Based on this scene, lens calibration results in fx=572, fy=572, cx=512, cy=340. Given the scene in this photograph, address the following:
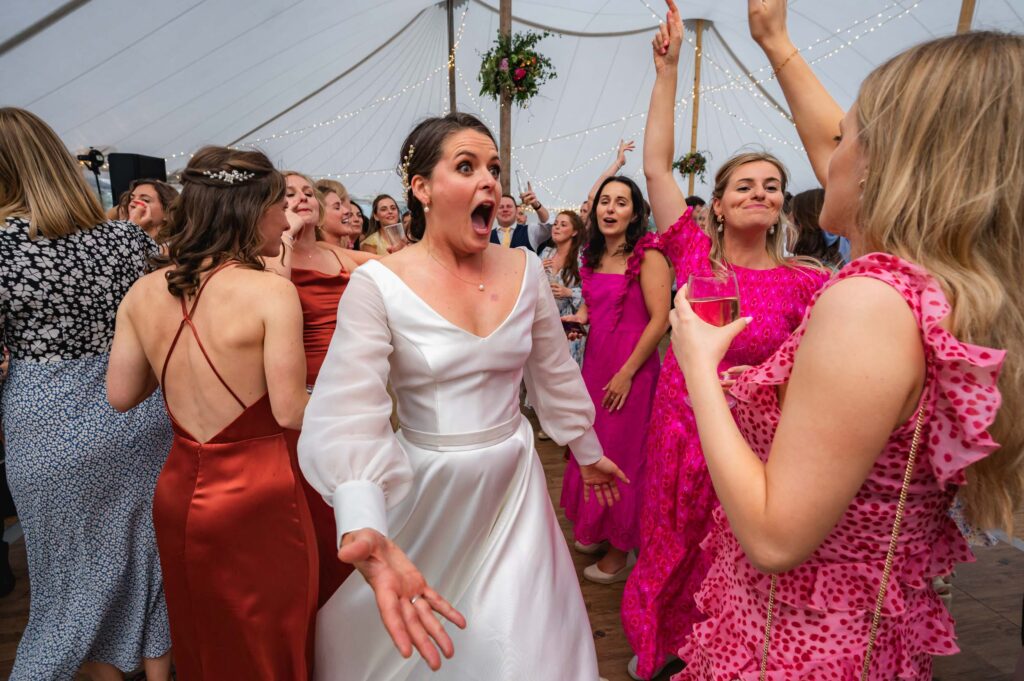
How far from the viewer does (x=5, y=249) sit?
173 cm

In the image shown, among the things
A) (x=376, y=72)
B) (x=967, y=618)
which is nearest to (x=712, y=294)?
(x=967, y=618)

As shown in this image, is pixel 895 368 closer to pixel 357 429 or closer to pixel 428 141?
pixel 357 429

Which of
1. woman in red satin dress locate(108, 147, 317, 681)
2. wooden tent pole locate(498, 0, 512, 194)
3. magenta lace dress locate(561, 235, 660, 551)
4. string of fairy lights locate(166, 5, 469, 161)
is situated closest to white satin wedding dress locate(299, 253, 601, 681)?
woman in red satin dress locate(108, 147, 317, 681)

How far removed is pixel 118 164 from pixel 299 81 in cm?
473

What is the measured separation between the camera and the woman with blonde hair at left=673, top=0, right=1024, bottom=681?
0.72 metres

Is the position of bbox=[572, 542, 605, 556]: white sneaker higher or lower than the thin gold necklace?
lower

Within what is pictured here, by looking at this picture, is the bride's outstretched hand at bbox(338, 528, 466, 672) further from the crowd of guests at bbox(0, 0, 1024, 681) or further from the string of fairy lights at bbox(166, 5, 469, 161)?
the string of fairy lights at bbox(166, 5, 469, 161)

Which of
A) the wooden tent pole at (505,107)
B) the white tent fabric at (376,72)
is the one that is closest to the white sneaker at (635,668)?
→ the white tent fabric at (376,72)

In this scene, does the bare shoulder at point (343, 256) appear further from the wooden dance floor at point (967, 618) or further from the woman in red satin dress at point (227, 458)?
the wooden dance floor at point (967, 618)

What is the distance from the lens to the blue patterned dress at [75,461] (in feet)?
5.93

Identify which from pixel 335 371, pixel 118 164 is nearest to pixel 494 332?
pixel 335 371

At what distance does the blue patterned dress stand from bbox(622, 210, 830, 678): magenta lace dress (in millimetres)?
1712

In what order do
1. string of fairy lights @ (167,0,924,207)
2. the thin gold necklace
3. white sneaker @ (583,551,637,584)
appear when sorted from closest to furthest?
the thin gold necklace → white sneaker @ (583,551,637,584) → string of fairy lights @ (167,0,924,207)

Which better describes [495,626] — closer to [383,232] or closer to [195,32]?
[383,232]
